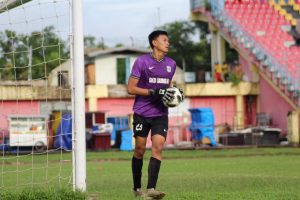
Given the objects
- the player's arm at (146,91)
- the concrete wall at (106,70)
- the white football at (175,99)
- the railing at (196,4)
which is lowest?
the white football at (175,99)

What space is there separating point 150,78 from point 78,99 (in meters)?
1.26

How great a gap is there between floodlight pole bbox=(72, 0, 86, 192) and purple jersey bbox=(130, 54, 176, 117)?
97 cm

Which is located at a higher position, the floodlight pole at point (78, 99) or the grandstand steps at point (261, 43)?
the grandstand steps at point (261, 43)

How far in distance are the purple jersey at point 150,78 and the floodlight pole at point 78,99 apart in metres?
0.97

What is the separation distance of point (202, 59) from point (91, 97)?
89.3 ft

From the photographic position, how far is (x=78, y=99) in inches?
386

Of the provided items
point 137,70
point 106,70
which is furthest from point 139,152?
point 106,70

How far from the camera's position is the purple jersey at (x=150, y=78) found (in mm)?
10523

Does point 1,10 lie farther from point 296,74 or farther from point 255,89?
point 255,89

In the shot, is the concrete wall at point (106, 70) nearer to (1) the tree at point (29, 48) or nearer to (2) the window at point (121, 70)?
(2) the window at point (121, 70)

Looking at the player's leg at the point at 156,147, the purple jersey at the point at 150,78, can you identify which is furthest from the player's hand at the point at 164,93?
the player's leg at the point at 156,147

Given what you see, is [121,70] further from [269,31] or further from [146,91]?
[146,91]

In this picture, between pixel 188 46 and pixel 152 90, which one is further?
pixel 188 46

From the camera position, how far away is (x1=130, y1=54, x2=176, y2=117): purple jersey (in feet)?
34.5
